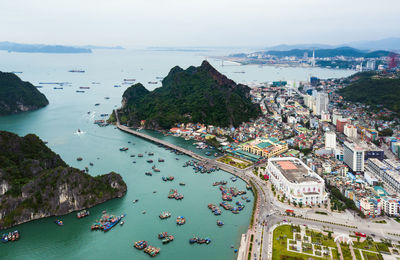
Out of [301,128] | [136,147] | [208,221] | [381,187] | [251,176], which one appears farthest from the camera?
[301,128]

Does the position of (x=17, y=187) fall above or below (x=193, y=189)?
above

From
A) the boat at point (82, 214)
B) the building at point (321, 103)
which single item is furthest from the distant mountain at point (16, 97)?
the building at point (321, 103)

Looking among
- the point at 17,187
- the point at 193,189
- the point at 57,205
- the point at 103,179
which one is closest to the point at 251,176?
the point at 193,189

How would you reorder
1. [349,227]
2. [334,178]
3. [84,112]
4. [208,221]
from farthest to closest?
1. [84,112]
2. [334,178]
3. [208,221]
4. [349,227]

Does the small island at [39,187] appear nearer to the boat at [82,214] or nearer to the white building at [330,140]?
the boat at [82,214]

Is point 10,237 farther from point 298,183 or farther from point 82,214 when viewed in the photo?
point 298,183

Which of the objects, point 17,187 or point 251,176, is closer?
point 17,187

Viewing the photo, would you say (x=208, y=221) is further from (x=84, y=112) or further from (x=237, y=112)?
(x=84, y=112)
